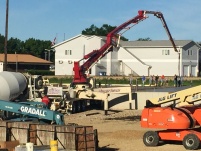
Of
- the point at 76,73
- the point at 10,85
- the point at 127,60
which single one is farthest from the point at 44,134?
the point at 127,60

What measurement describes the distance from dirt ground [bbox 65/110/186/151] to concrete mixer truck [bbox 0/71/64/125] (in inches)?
98.2

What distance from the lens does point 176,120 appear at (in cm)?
1909

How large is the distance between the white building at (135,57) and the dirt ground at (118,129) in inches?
2121

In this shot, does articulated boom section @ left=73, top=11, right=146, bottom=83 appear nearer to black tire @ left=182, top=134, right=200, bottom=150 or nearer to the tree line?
black tire @ left=182, top=134, right=200, bottom=150

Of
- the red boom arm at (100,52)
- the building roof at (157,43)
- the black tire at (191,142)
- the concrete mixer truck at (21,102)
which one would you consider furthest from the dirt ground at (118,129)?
the building roof at (157,43)

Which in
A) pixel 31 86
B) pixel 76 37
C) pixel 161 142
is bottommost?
pixel 161 142

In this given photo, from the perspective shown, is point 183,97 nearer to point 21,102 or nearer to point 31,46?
point 21,102

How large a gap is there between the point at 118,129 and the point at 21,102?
17.8 ft

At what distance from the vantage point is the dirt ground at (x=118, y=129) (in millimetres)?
20117

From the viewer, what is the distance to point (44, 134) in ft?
57.4

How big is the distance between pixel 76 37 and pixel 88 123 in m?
63.0

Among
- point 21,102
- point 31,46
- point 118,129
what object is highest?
point 31,46

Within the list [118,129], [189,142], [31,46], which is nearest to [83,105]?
[118,129]

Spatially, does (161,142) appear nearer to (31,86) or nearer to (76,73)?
(31,86)
